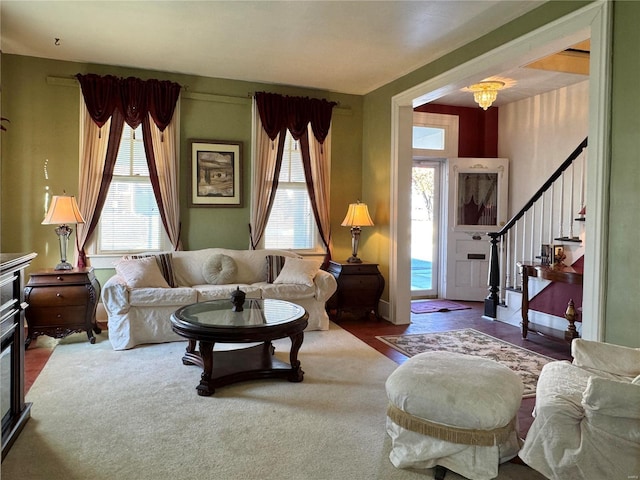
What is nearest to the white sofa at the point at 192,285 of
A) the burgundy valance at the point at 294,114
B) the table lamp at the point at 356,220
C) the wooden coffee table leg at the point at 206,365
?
the table lamp at the point at 356,220

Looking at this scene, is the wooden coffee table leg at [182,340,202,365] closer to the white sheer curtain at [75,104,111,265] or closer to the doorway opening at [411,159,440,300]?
the white sheer curtain at [75,104,111,265]

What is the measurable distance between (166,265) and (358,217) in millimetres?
2268

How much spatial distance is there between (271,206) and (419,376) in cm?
373

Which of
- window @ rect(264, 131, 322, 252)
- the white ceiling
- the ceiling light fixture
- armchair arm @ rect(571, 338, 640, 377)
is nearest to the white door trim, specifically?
the white ceiling

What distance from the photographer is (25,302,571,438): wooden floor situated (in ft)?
13.5

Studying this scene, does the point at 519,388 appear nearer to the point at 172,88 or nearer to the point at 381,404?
the point at 381,404

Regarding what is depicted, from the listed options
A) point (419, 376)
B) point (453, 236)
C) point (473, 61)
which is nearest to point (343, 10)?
point (473, 61)

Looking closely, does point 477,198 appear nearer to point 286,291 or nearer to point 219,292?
point 286,291

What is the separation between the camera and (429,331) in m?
5.22

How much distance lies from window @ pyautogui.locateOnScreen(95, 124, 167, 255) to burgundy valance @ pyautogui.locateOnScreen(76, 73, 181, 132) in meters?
0.22

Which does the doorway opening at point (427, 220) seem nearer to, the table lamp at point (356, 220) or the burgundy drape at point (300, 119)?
the table lamp at point (356, 220)

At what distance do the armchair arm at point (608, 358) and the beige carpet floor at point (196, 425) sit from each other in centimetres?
68

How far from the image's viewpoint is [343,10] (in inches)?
147

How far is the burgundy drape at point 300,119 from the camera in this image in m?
5.71
